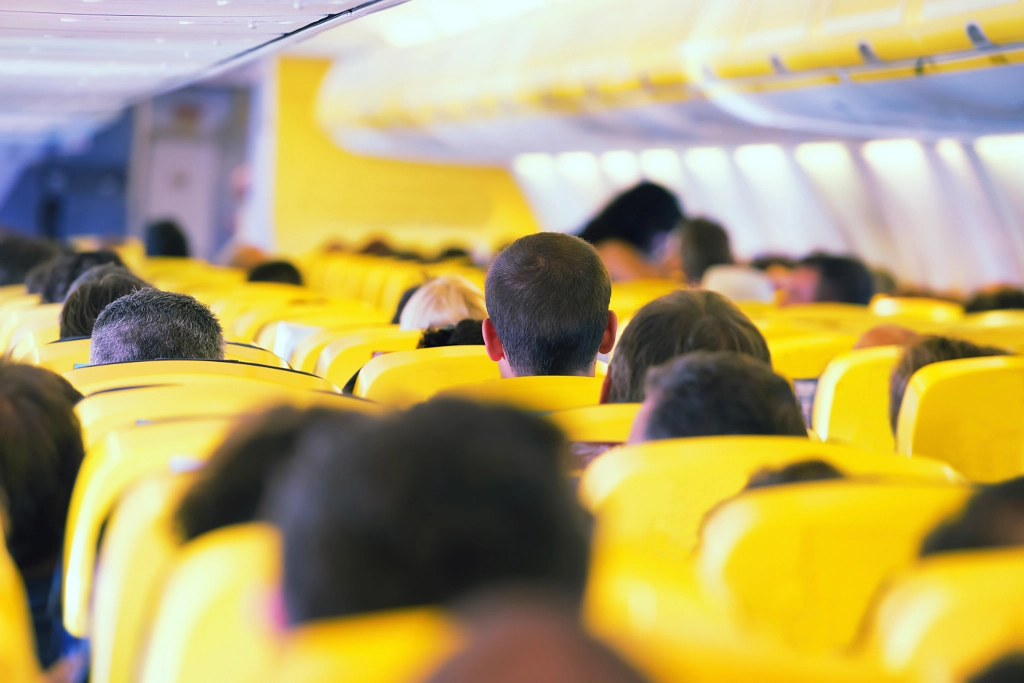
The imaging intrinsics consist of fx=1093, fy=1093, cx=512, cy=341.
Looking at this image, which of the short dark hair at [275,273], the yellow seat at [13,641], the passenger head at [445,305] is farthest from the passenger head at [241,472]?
the short dark hair at [275,273]

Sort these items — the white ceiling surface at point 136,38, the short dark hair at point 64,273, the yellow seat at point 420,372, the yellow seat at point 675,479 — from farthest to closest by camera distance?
the short dark hair at point 64,273, the white ceiling surface at point 136,38, the yellow seat at point 420,372, the yellow seat at point 675,479

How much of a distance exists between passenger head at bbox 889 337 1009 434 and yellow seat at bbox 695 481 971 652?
1.39m

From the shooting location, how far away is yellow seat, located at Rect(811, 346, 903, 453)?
2.87 metres

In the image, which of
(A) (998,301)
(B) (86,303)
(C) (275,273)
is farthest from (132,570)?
(C) (275,273)

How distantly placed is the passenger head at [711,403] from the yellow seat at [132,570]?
2.58ft

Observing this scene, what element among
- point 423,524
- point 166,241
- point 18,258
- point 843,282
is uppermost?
point 423,524

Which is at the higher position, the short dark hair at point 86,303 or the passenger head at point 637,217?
the passenger head at point 637,217

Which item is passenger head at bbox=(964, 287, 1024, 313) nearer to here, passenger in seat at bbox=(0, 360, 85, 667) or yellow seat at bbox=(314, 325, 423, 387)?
yellow seat at bbox=(314, 325, 423, 387)

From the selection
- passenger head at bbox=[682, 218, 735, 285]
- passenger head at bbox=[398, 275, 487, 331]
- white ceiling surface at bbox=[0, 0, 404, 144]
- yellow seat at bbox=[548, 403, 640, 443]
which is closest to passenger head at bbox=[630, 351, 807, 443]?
yellow seat at bbox=[548, 403, 640, 443]

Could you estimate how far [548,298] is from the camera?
2771 millimetres

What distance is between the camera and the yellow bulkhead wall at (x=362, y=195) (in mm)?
19781

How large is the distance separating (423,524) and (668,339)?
166 cm

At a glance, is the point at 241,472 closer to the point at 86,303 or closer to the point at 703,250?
the point at 86,303

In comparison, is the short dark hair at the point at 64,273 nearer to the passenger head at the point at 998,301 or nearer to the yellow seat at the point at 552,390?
the yellow seat at the point at 552,390
